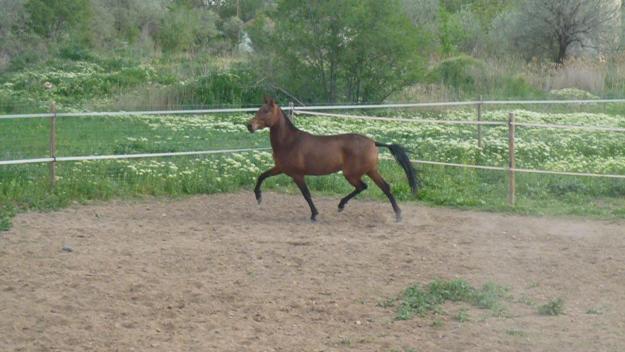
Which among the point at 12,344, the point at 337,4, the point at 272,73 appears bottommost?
the point at 12,344

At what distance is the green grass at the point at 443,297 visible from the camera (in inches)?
281

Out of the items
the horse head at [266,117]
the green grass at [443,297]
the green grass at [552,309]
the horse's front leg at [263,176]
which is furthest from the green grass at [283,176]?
the green grass at [552,309]

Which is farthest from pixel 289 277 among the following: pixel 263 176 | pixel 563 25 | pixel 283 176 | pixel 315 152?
pixel 563 25

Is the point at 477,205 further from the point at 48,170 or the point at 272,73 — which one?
the point at 272,73

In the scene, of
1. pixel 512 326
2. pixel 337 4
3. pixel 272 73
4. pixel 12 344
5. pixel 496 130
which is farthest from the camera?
pixel 272 73

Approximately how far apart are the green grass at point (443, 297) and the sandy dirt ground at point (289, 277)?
107 mm

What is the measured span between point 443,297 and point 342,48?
566 inches

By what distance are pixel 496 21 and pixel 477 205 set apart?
958 inches

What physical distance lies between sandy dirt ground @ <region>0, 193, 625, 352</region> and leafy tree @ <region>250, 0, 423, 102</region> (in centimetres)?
966

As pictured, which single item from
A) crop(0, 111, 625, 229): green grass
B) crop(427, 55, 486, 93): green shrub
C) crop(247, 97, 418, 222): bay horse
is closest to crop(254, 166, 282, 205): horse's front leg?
crop(247, 97, 418, 222): bay horse

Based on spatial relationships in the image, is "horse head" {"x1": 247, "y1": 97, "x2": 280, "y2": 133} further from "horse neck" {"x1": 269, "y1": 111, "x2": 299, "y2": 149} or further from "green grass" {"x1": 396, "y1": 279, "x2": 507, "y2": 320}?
"green grass" {"x1": 396, "y1": 279, "x2": 507, "y2": 320}

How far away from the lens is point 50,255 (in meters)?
8.82

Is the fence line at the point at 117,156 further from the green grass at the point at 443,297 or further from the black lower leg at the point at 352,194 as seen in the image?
the green grass at the point at 443,297

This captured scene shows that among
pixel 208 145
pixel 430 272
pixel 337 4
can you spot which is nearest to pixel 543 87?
pixel 337 4
